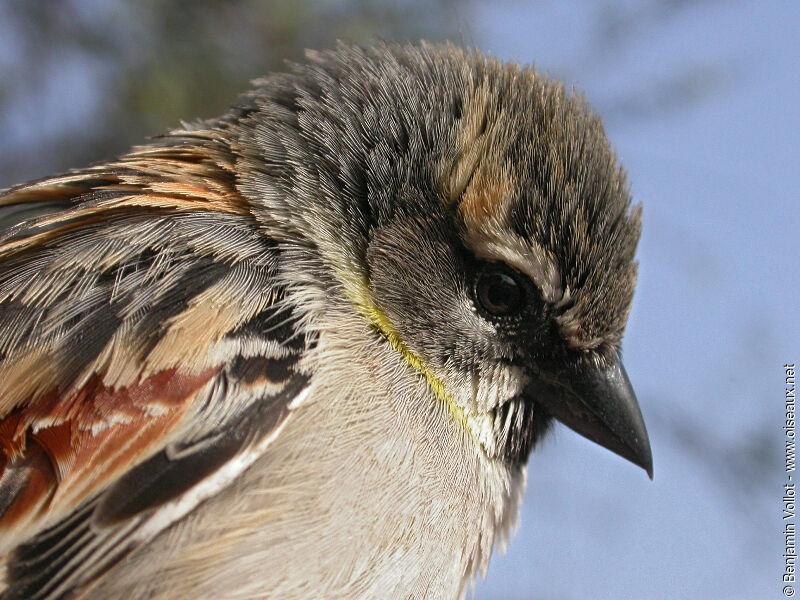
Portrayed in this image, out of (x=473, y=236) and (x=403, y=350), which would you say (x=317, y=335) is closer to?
(x=403, y=350)

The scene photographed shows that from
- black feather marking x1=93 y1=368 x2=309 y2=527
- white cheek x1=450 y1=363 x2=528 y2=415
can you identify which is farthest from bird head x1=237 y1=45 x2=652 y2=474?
black feather marking x1=93 y1=368 x2=309 y2=527

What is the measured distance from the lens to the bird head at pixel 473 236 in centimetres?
162

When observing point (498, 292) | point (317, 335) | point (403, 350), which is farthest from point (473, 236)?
point (317, 335)

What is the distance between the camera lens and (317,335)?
1488 mm

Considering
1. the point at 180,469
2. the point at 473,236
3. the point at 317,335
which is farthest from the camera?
the point at 473,236

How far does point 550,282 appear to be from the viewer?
64.1 inches

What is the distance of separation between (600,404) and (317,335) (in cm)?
68

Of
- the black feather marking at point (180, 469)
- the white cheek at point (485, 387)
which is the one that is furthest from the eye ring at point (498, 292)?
the black feather marking at point (180, 469)

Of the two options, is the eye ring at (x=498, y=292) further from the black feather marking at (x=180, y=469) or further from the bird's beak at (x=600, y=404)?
the black feather marking at (x=180, y=469)

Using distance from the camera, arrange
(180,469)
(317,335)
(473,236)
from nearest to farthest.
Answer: (180,469), (317,335), (473,236)

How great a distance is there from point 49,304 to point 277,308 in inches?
17.5

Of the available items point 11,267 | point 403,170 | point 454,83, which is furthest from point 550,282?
point 11,267

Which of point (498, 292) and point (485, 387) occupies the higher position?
point (498, 292)

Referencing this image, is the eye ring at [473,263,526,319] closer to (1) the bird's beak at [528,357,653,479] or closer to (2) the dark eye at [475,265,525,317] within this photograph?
(2) the dark eye at [475,265,525,317]
